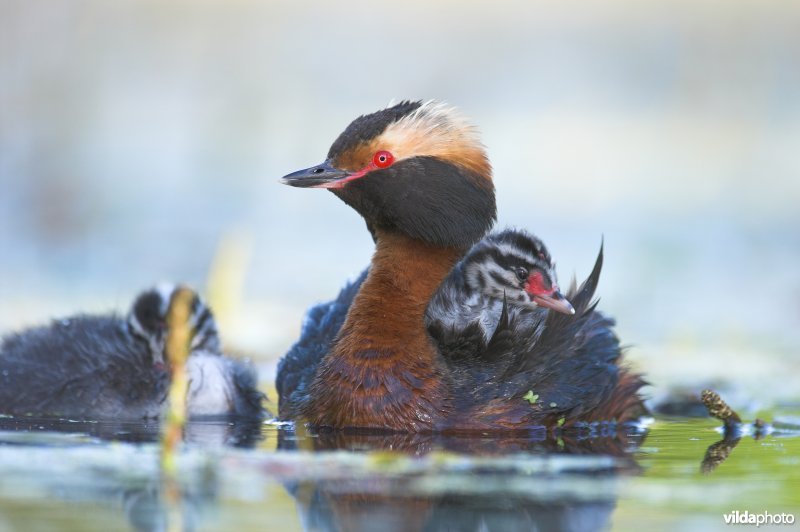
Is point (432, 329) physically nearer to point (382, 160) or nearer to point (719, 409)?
point (382, 160)

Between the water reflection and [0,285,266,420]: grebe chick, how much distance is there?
1.60 metres

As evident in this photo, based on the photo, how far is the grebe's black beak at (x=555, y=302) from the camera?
742 centimetres

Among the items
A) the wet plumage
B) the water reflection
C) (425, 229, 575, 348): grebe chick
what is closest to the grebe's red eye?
the wet plumage

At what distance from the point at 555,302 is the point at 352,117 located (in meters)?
7.74

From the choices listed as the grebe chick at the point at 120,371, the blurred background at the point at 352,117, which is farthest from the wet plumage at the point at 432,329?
the blurred background at the point at 352,117

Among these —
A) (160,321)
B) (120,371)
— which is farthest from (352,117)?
(120,371)

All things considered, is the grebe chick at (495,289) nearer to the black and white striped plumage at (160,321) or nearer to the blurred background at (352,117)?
the black and white striped plumage at (160,321)

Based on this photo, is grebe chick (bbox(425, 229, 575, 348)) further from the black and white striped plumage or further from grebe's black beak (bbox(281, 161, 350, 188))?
the black and white striped plumage

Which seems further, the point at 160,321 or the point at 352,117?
the point at 352,117

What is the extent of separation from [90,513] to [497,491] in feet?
4.75

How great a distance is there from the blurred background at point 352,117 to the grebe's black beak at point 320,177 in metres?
4.26

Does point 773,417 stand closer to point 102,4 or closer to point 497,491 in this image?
point 497,491

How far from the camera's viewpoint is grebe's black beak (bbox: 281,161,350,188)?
757cm

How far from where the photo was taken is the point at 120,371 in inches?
328
